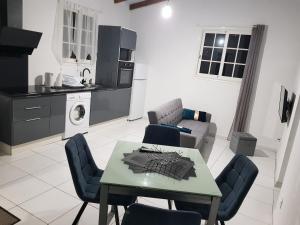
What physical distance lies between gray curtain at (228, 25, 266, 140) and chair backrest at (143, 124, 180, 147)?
9.26 feet

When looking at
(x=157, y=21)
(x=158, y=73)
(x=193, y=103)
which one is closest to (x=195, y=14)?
(x=157, y=21)

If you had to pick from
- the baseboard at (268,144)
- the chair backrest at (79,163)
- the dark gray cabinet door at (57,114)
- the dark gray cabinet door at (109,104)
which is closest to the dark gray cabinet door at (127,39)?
the dark gray cabinet door at (109,104)

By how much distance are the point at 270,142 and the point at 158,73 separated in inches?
119

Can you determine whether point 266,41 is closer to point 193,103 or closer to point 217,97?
point 217,97

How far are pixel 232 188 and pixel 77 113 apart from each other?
313 centimetres

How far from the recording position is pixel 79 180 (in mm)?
1816

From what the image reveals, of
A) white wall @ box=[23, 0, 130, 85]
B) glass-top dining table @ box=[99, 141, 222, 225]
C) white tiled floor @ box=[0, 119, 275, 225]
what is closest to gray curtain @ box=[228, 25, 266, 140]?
white tiled floor @ box=[0, 119, 275, 225]

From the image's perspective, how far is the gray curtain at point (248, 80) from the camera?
4621 mm

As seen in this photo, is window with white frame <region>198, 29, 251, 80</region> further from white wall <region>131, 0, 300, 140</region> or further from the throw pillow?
the throw pillow

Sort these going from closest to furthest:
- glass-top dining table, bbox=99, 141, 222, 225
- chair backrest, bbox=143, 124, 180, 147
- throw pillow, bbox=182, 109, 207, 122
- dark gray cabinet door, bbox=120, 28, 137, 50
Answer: glass-top dining table, bbox=99, 141, 222, 225
chair backrest, bbox=143, 124, 180, 147
dark gray cabinet door, bbox=120, 28, 137, 50
throw pillow, bbox=182, 109, 207, 122

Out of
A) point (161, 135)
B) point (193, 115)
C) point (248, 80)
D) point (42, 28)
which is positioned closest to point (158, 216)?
point (161, 135)

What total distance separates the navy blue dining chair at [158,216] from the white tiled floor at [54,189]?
1.31 m

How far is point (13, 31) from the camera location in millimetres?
3121

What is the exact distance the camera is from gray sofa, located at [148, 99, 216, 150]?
11.3 ft
